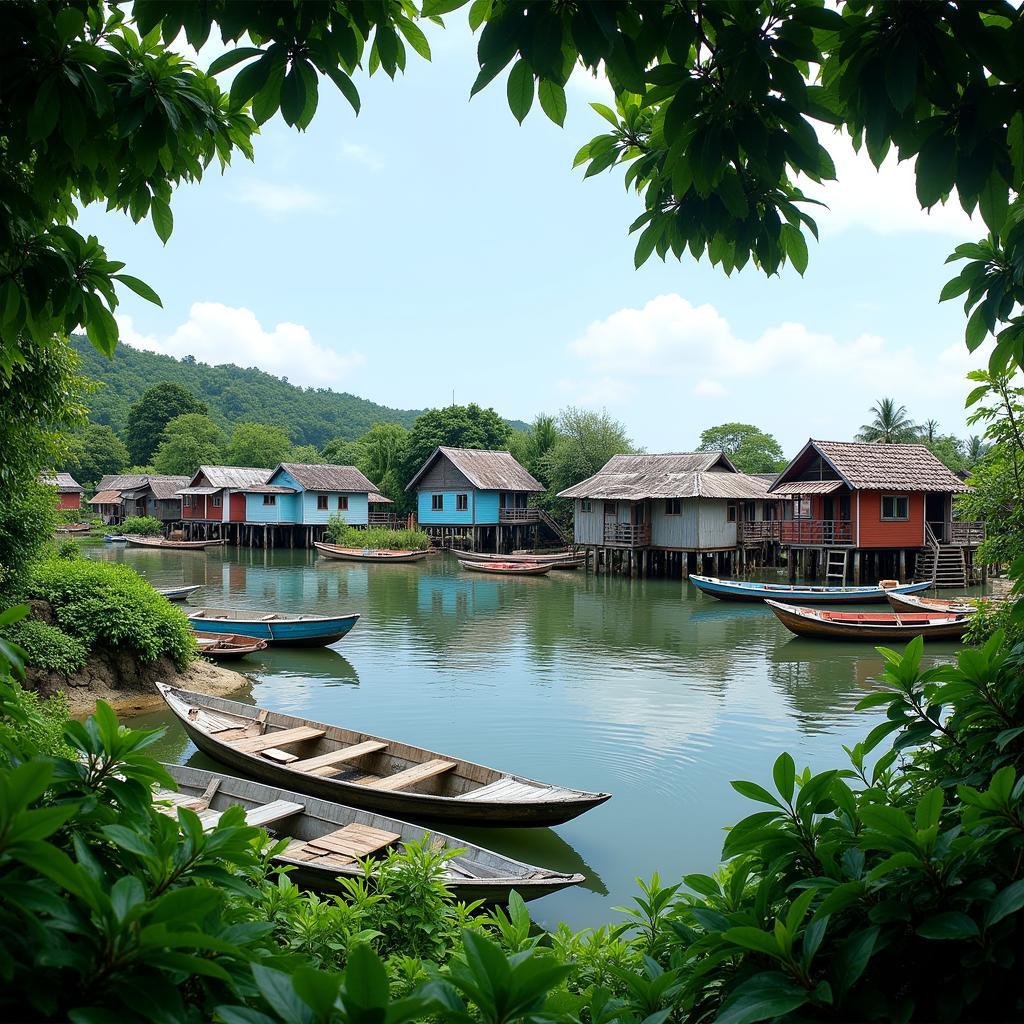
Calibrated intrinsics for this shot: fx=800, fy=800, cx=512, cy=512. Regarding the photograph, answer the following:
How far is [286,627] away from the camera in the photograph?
17031mm

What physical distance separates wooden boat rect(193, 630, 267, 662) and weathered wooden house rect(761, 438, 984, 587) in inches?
766

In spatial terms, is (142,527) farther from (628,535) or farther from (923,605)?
(923,605)

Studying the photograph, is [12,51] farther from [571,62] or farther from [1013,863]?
[1013,863]

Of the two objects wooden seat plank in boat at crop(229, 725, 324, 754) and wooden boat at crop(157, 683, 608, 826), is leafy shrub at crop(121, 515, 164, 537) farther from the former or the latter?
wooden seat plank in boat at crop(229, 725, 324, 754)

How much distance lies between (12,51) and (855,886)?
8.60 ft

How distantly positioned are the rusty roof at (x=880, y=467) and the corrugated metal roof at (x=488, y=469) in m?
17.6

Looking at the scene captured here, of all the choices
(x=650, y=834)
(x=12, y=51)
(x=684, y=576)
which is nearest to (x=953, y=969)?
(x=12, y=51)

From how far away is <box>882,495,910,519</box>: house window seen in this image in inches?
1110

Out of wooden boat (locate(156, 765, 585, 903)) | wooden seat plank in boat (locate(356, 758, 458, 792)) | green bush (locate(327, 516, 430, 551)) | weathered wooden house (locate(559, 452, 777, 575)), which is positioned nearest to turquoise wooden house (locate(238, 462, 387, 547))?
green bush (locate(327, 516, 430, 551))

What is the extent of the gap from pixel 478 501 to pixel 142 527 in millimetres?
24224

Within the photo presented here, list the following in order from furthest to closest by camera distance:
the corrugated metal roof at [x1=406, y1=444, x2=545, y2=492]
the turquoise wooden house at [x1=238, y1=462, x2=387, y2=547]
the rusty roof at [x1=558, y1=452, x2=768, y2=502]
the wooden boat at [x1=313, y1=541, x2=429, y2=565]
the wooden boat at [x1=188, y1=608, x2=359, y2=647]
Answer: the turquoise wooden house at [x1=238, y1=462, x2=387, y2=547]
the corrugated metal roof at [x1=406, y1=444, x2=545, y2=492]
the wooden boat at [x1=313, y1=541, x2=429, y2=565]
the rusty roof at [x1=558, y1=452, x2=768, y2=502]
the wooden boat at [x1=188, y1=608, x2=359, y2=647]

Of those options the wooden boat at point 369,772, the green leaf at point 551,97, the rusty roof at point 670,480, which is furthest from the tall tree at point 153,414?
the green leaf at point 551,97

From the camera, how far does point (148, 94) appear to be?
2.15 meters

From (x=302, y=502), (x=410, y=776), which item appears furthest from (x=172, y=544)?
(x=410, y=776)
